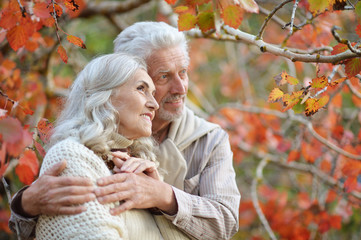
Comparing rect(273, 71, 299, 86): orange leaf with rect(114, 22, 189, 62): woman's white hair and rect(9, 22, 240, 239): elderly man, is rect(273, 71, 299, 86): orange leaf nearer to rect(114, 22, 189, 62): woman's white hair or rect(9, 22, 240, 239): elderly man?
rect(9, 22, 240, 239): elderly man

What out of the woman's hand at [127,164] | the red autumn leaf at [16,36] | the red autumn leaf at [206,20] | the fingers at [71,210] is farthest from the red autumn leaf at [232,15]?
the red autumn leaf at [16,36]

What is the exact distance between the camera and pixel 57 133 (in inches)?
84.3

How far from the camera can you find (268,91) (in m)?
5.28

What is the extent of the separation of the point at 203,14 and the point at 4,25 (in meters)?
1.16

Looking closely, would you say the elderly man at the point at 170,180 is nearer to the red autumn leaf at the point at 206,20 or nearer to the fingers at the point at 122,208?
the fingers at the point at 122,208

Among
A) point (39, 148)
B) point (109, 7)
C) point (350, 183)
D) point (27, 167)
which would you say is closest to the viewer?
point (39, 148)

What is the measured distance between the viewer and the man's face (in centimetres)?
274

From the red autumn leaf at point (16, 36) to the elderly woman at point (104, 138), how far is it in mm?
532

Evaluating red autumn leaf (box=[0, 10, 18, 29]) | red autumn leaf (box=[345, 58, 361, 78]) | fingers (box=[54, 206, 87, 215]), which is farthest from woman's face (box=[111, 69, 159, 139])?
red autumn leaf (box=[345, 58, 361, 78])

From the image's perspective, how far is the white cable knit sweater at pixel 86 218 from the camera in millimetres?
1816

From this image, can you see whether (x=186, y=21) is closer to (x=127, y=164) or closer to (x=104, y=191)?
(x=127, y=164)

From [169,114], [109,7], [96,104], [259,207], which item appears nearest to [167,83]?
[169,114]

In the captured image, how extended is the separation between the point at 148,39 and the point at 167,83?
A: 0.31 meters

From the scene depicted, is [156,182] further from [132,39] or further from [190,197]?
[132,39]
